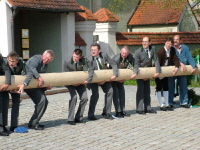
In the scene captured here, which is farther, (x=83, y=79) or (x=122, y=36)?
(x=122, y=36)

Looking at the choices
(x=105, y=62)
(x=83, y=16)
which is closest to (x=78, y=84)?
(x=105, y=62)

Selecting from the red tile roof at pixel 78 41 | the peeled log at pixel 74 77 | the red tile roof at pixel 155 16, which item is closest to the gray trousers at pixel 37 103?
the peeled log at pixel 74 77

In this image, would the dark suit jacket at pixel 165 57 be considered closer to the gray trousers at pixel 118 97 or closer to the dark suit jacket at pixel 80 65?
the gray trousers at pixel 118 97

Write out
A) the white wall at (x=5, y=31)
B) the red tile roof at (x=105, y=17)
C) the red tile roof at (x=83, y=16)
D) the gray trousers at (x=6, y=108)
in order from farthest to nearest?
1. the red tile roof at (x=105, y=17)
2. the red tile roof at (x=83, y=16)
3. the white wall at (x=5, y=31)
4. the gray trousers at (x=6, y=108)

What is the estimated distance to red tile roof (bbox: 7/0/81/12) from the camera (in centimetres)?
1811

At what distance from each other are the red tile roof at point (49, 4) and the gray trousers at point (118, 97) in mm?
6751

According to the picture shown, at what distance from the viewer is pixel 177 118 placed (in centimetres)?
1184

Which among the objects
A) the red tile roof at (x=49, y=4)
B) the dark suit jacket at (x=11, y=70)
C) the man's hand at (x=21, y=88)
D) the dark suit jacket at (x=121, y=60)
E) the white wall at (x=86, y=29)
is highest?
the red tile roof at (x=49, y=4)

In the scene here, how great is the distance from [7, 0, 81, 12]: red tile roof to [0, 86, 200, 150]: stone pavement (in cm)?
607

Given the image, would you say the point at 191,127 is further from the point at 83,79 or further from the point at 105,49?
the point at 105,49

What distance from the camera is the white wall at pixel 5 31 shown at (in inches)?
713

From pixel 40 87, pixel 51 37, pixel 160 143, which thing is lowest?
pixel 160 143

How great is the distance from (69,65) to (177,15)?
1965cm

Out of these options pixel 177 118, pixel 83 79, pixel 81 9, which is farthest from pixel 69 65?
pixel 81 9
